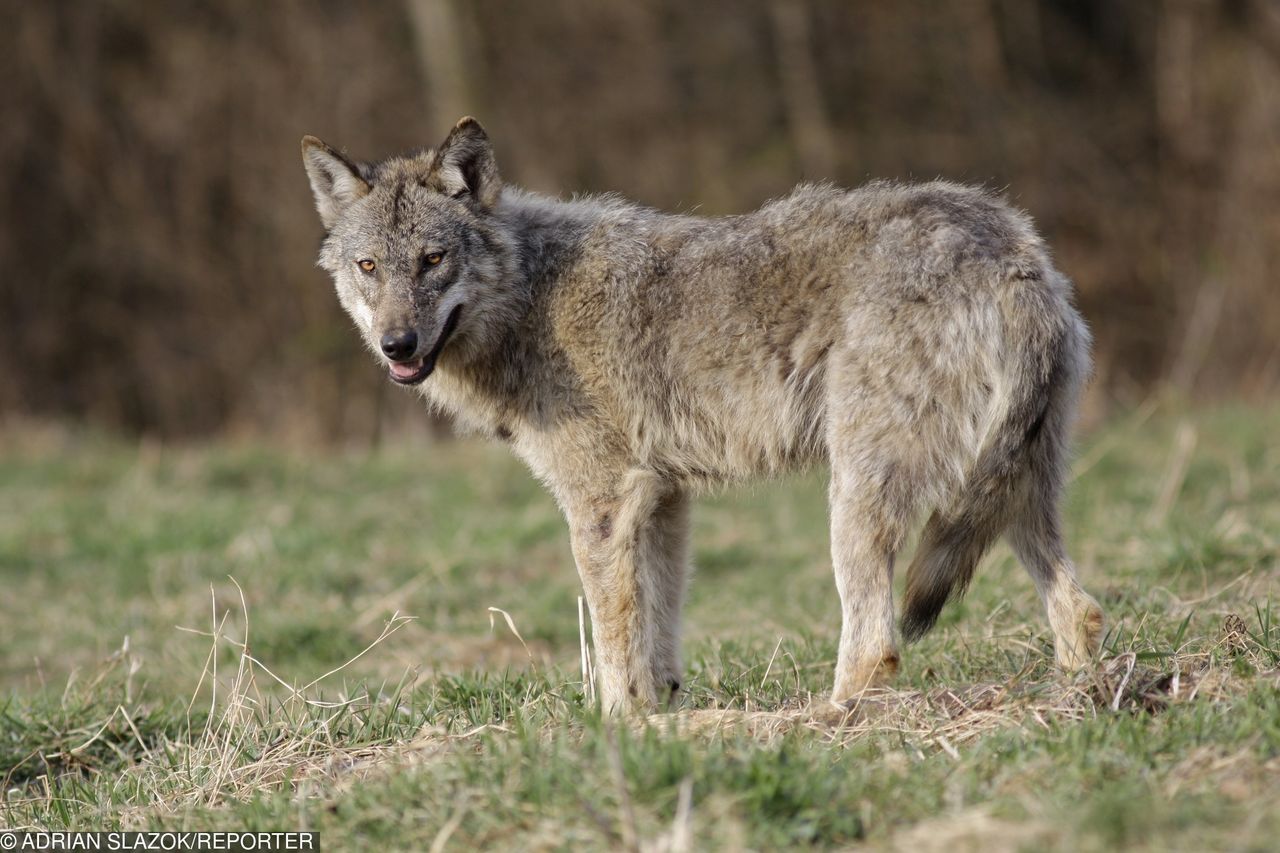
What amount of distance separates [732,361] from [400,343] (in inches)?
54.0

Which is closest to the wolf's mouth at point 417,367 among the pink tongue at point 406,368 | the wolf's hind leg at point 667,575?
the pink tongue at point 406,368

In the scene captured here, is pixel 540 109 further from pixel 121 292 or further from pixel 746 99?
pixel 121 292

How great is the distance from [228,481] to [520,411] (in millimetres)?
7549

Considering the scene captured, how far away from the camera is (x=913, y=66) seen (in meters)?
18.6

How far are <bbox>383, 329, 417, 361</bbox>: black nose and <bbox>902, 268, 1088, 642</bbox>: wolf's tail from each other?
2.21m

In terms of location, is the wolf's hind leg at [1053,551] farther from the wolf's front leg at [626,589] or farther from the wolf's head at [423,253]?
the wolf's head at [423,253]

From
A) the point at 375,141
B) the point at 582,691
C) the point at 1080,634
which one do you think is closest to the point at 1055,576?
the point at 1080,634

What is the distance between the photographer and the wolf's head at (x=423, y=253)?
18.7 ft

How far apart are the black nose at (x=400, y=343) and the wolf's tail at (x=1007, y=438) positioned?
221 centimetres

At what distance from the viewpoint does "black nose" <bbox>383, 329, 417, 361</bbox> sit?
5.55m

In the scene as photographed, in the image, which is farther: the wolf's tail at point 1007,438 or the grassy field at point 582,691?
the wolf's tail at point 1007,438

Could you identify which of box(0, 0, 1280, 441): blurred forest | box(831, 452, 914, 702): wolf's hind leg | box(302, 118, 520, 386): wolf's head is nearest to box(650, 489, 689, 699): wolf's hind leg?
box(831, 452, 914, 702): wolf's hind leg

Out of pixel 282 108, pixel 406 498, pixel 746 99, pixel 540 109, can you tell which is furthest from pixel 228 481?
pixel 746 99

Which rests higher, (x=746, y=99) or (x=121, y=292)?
(x=746, y=99)
